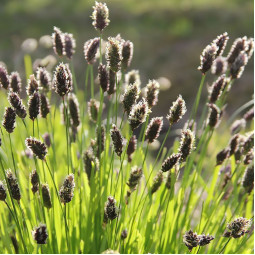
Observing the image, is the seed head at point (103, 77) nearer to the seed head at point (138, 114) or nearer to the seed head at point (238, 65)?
the seed head at point (138, 114)

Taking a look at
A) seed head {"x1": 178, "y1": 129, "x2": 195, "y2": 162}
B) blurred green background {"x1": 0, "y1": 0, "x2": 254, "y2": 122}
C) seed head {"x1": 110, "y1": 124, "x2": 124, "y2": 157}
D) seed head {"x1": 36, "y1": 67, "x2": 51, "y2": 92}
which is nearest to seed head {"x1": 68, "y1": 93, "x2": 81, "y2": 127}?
seed head {"x1": 36, "y1": 67, "x2": 51, "y2": 92}

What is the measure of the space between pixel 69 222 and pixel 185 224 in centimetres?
63

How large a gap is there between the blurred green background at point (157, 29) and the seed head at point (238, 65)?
5125 millimetres

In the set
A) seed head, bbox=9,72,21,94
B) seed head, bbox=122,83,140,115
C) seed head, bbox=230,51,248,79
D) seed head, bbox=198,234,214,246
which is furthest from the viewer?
seed head, bbox=230,51,248,79

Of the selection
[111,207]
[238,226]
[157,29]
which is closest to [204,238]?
[238,226]

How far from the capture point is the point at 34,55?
833 centimetres

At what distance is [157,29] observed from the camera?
10195 mm

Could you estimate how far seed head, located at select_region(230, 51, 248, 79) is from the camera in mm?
1960

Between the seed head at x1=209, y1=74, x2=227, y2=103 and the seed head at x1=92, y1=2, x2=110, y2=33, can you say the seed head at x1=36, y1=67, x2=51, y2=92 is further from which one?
the seed head at x1=209, y1=74, x2=227, y2=103

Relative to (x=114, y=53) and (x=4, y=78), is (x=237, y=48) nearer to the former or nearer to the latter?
(x=114, y=53)

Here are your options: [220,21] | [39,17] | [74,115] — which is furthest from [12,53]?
[74,115]

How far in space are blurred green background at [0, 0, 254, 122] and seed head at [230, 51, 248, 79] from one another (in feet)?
16.8

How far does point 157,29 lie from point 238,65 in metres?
8.51

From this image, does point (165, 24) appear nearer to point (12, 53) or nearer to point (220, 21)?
point (220, 21)
